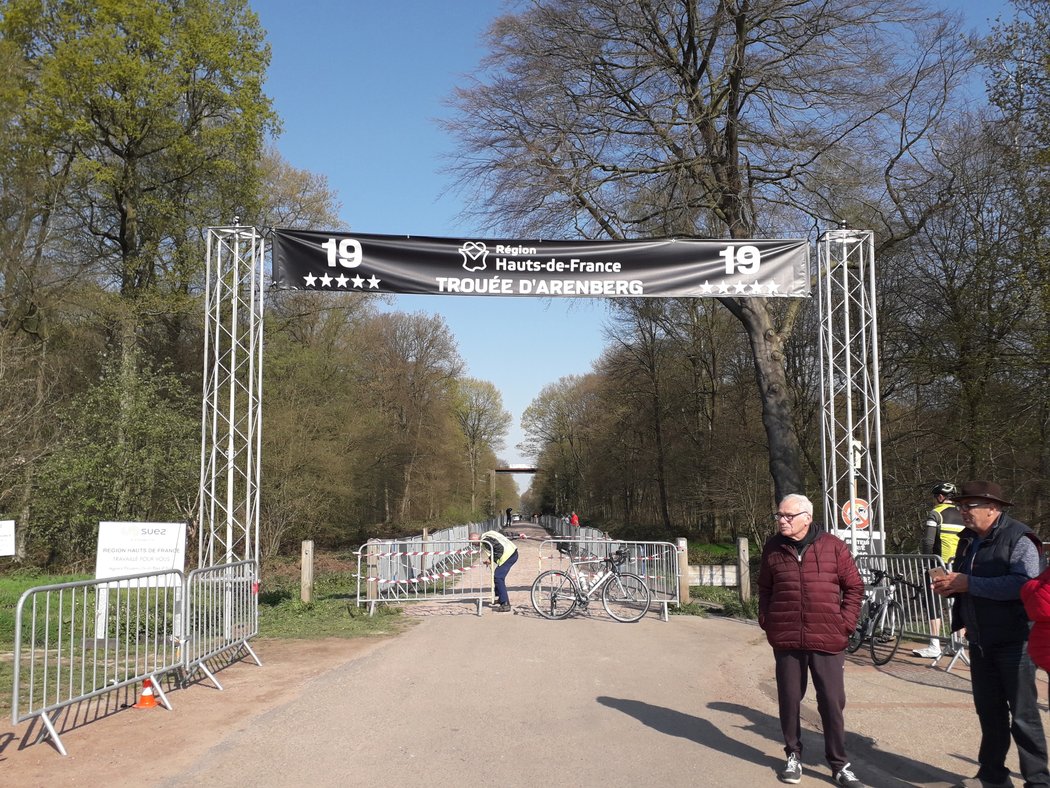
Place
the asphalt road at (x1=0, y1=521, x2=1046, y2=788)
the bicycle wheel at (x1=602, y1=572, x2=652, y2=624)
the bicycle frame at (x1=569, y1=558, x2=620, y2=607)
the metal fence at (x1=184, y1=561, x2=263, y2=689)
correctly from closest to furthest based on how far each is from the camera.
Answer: the asphalt road at (x1=0, y1=521, x2=1046, y2=788) → the metal fence at (x1=184, y1=561, x2=263, y2=689) → the bicycle wheel at (x1=602, y1=572, x2=652, y2=624) → the bicycle frame at (x1=569, y1=558, x2=620, y2=607)

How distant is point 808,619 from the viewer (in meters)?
5.37

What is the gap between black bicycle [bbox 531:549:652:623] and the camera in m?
12.9

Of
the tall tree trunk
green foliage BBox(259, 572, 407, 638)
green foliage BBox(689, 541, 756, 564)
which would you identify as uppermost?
the tall tree trunk

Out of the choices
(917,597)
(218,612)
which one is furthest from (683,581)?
(218,612)

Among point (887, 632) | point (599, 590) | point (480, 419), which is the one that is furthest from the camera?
point (480, 419)

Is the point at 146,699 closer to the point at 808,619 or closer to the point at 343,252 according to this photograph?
the point at 808,619

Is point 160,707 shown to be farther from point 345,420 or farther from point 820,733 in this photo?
point 345,420

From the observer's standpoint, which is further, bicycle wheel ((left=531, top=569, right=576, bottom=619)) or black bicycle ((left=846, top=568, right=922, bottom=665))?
bicycle wheel ((left=531, top=569, right=576, bottom=619))

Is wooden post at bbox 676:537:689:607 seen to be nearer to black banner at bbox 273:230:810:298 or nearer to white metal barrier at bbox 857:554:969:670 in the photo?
white metal barrier at bbox 857:554:969:670

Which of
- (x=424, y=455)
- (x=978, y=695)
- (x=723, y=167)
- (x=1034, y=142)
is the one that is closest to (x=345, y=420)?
(x=424, y=455)

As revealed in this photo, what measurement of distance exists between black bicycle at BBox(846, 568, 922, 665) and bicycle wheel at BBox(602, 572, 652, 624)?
3424 millimetres

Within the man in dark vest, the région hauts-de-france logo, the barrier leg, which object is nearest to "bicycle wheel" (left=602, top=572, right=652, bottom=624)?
the région hauts-de-france logo

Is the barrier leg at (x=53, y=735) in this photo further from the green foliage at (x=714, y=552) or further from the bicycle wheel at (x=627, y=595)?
the green foliage at (x=714, y=552)

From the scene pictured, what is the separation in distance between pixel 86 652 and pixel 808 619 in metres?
8.05
